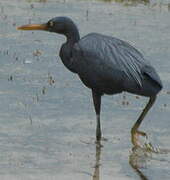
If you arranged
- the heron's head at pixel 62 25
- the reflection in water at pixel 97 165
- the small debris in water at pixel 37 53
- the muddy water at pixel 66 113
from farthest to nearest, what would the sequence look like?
the small debris in water at pixel 37 53 → the heron's head at pixel 62 25 → the muddy water at pixel 66 113 → the reflection in water at pixel 97 165

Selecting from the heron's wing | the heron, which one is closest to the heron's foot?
the heron

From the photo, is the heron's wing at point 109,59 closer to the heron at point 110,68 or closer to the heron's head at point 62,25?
the heron at point 110,68

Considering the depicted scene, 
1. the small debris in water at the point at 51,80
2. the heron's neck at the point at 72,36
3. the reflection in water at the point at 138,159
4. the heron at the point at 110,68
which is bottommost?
the small debris in water at the point at 51,80

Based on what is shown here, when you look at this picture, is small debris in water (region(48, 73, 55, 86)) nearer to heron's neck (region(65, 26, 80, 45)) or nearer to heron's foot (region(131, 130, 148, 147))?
heron's neck (region(65, 26, 80, 45))

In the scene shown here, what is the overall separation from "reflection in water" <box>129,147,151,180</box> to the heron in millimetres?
99

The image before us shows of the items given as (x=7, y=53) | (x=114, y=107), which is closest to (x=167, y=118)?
(x=114, y=107)

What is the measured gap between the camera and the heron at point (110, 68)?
860 cm

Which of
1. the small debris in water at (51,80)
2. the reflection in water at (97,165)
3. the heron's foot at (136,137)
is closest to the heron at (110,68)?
the heron's foot at (136,137)

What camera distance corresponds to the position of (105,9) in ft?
60.4

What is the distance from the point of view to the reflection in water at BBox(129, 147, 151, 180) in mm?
8130

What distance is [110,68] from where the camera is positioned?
8.70m

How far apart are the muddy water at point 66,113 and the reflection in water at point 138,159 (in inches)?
0.4

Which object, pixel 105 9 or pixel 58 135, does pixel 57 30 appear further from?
pixel 105 9

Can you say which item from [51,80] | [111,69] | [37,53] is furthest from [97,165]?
[37,53]
